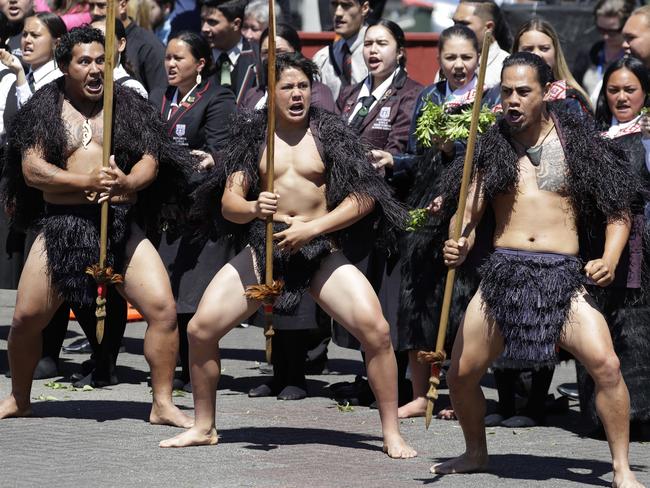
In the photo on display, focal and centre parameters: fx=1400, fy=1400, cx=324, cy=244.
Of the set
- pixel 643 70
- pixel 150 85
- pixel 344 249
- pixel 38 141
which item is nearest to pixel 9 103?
pixel 150 85

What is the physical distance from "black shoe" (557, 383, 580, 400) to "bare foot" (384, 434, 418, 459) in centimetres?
204

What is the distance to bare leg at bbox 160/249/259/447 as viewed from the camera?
23.9 feet

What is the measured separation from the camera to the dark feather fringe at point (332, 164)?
741 centimetres

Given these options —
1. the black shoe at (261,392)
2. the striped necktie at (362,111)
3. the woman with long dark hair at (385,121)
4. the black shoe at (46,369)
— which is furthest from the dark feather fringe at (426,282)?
the black shoe at (46,369)

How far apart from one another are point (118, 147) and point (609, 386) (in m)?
3.14

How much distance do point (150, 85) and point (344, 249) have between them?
362 centimetres

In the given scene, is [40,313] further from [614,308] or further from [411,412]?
[614,308]

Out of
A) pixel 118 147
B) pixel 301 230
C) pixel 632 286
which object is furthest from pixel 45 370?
pixel 632 286

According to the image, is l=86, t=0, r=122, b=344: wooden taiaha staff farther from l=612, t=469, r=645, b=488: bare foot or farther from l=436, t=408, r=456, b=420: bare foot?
l=612, t=469, r=645, b=488: bare foot

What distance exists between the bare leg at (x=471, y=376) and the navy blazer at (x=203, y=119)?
9.78ft

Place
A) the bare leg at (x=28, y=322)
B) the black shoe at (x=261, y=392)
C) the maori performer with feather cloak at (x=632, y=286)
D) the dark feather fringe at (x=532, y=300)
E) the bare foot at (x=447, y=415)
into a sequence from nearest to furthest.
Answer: the dark feather fringe at (x=532, y=300)
the maori performer with feather cloak at (x=632, y=286)
the bare leg at (x=28, y=322)
the bare foot at (x=447, y=415)
the black shoe at (x=261, y=392)

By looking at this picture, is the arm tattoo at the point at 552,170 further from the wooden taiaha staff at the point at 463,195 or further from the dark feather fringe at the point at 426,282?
the dark feather fringe at the point at 426,282

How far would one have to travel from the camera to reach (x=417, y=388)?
28.3 ft

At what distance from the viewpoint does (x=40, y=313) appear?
26.0 ft
